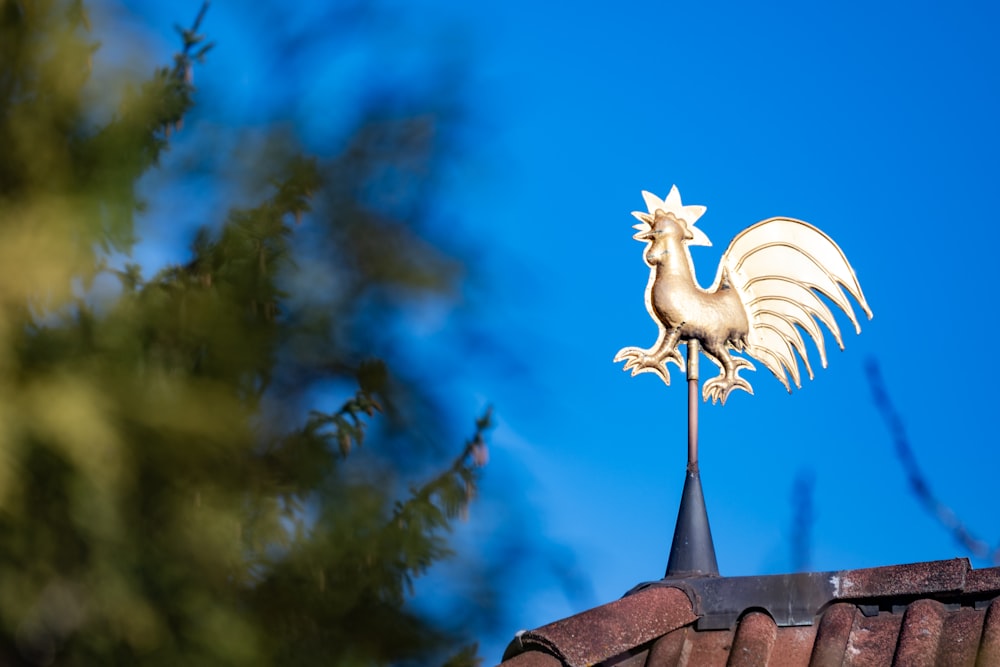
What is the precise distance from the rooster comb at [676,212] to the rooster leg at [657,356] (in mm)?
334

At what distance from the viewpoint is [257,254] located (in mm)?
1920

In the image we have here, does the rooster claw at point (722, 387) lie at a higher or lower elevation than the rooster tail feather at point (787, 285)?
lower

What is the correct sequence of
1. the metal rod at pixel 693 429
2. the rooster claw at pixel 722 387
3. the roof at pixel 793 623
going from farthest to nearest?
the rooster claw at pixel 722 387, the metal rod at pixel 693 429, the roof at pixel 793 623

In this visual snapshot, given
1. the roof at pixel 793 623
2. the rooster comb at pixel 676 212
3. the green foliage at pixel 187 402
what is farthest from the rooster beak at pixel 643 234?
the green foliage at pixel 187 402

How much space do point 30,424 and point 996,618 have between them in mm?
2001

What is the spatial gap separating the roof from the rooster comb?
114 centimetres

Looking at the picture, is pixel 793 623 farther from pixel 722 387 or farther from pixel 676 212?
pixel 676 212

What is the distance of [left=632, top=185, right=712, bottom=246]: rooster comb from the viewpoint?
12.1 feet

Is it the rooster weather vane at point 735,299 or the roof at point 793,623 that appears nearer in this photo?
the roof at point 793,623

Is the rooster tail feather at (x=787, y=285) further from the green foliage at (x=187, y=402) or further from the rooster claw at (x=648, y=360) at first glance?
the green foliage at (x=187, y=402)

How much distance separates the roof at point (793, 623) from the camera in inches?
102

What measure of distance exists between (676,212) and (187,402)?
225cm

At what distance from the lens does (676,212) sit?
3.69 meters

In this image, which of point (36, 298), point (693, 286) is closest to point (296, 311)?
point (36, 298)
